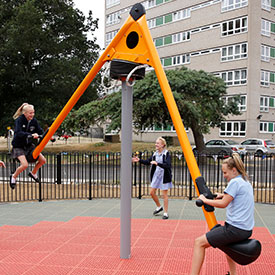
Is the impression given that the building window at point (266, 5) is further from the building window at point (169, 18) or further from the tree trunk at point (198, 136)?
the tree trunk at point (198, 136)

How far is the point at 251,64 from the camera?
36094 millimetres

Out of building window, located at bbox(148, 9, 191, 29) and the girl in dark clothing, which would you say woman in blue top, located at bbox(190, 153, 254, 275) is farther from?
building window, located at bbox(148, 9, 191, 29)

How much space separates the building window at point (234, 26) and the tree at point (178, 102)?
1763 centimetres

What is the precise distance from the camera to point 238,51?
37094mm

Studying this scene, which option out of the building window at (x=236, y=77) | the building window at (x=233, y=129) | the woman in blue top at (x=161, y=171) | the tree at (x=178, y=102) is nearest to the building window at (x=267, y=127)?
the building window at (x=233, y=129)

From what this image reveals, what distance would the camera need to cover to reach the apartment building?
3616 centimetres

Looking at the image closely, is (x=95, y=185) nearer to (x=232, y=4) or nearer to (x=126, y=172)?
(x=126, y=172)

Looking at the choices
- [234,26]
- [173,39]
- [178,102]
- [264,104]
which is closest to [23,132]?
[178,102]

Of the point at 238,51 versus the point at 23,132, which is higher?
the point at 238,51

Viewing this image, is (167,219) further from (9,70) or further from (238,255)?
(9,70)

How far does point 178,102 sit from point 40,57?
16130mm

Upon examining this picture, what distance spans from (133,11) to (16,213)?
6.49m

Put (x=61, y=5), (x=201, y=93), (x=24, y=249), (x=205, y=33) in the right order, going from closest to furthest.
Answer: (x=24, y=249) < (x=201, y=93) < (x=61, y=5) < (x=205, y=33)

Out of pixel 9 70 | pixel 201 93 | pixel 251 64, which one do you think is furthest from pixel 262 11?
pixel 9 70
